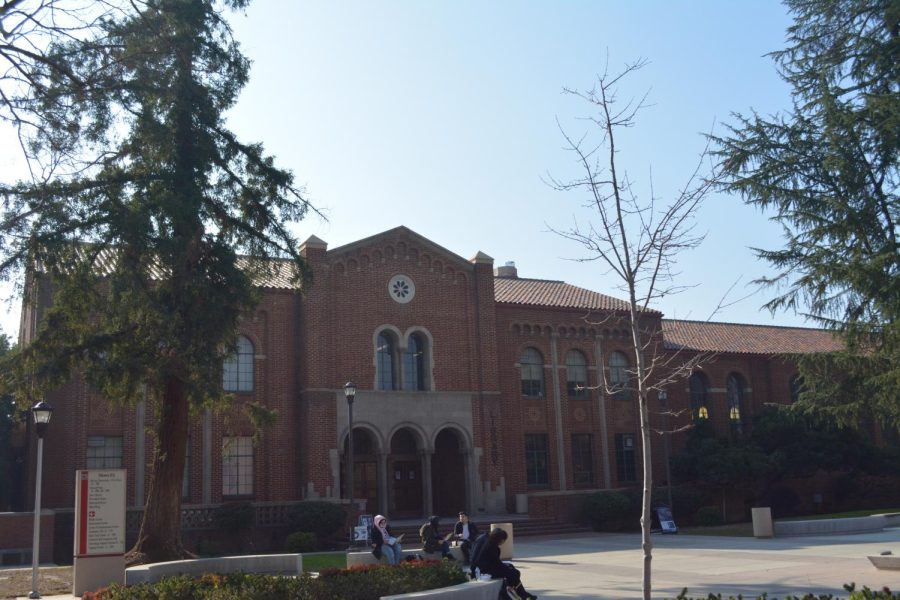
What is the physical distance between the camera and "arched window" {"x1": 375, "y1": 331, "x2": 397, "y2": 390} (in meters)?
33.9

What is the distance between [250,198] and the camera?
21.0m

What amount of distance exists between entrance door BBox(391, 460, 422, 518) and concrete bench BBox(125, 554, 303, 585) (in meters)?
16.9

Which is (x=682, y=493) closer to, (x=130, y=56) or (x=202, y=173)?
(x=202, y=173)

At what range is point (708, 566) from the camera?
19141 mm

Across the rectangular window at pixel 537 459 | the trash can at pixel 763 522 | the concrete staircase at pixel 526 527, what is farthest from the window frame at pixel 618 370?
the trash can at pixel 763 522

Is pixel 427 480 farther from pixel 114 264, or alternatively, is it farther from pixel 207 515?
pixel 114 264

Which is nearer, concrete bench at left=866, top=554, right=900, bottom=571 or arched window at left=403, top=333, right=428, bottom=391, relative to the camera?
concrete bench at left=866, top=554, right=900, bottom=571

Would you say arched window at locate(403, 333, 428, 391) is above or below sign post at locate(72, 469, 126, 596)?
above

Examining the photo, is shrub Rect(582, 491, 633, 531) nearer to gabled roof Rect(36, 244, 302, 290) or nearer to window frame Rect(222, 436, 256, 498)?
window frame Rect(222, 436, 256, 498)

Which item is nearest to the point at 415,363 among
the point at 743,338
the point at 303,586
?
the point at 743,338

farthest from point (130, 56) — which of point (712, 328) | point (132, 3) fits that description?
point (712, 328)

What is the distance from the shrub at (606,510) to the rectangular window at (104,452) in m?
17.1

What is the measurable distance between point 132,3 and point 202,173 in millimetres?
5769

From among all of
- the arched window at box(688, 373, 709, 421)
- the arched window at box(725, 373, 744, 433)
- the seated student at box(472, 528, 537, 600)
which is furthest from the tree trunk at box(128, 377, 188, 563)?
the arched window at box(725, 373, 744, 433)
